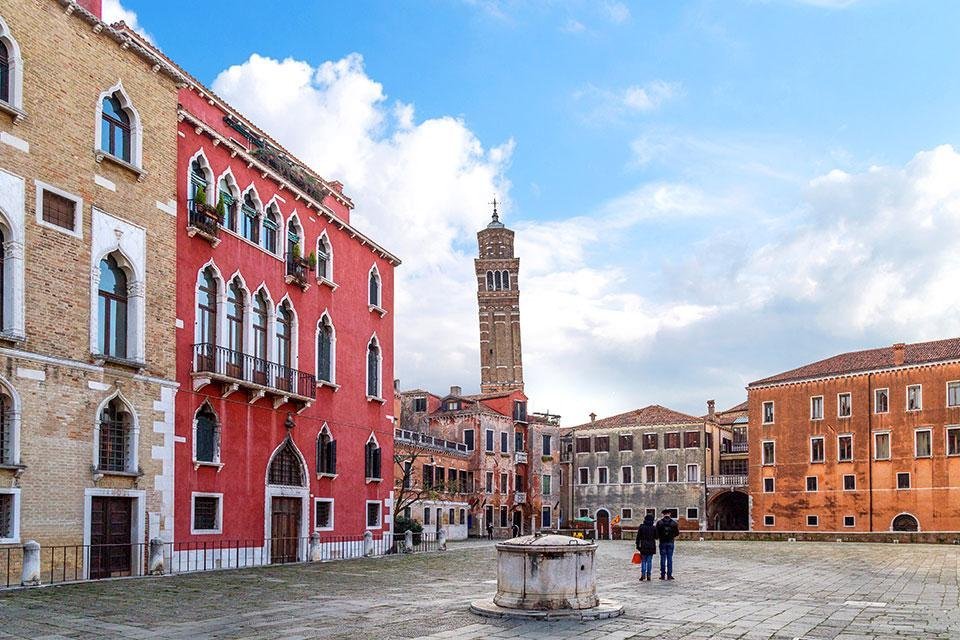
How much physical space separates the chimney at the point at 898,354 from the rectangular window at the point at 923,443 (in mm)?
3817

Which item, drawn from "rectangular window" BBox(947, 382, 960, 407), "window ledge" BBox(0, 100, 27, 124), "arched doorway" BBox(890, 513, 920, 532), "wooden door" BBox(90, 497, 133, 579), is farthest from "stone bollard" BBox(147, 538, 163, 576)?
"rectangular window" BBox(947, 382, 960, 407)

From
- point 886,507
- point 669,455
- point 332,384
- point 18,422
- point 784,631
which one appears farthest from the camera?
point 669,455

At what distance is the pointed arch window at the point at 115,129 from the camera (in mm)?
22141

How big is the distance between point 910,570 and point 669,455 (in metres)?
43.5

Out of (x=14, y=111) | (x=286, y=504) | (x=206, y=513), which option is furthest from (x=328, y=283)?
(x=14, y=111)

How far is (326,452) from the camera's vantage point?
103ft

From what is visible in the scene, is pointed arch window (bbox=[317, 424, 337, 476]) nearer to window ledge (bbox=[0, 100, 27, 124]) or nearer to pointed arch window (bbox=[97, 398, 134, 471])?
pointed arch window (bbox=[97, 398, 134, 471])

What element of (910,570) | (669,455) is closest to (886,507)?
(669,455)

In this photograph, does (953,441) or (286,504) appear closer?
(286,504)

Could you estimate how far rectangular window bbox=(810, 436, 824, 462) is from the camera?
58.1 m

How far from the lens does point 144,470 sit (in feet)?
73.5

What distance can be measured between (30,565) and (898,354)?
48.3 m

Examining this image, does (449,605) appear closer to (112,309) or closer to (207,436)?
(112,309)

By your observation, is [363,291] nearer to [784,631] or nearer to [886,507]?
[784,631]
